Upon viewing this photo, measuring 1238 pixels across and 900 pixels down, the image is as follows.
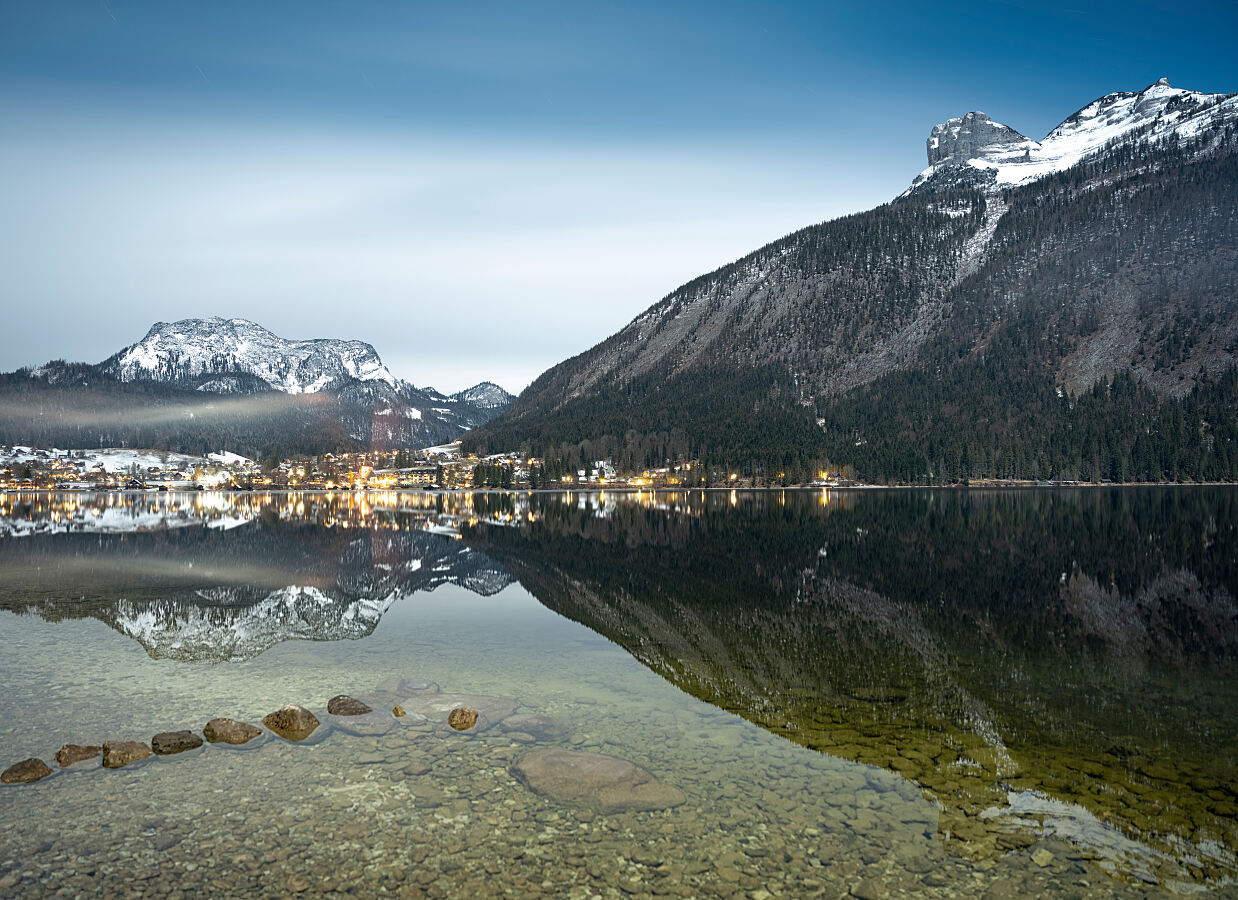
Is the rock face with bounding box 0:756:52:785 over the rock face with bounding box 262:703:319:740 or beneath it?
over

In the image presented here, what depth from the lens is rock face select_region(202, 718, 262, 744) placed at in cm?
1670

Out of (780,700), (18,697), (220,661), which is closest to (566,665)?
(780,700)

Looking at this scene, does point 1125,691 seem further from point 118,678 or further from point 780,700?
point 118,678

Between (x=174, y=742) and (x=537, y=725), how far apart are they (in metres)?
7.87

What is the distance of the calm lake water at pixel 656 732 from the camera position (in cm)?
1145

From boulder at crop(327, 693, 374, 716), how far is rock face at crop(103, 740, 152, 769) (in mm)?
4035

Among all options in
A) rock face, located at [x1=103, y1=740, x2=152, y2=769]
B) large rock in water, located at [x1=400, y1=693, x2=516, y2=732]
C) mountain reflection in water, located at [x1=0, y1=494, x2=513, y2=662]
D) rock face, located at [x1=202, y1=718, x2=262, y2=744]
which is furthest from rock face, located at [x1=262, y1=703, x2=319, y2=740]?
mountain reflection in water, located at [x1=0, y1=494, x2=513, y2=662]

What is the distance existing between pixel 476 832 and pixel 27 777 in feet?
30.3

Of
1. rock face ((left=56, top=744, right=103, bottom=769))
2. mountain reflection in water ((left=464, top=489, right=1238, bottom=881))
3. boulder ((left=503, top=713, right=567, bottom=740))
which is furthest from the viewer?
boulder ((left=503, top=713, right=567, bottom=740))

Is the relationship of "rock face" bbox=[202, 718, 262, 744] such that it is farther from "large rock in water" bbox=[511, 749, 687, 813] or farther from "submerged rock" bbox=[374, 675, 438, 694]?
"large rock in water" bbox=[511, 749, 687, 813]

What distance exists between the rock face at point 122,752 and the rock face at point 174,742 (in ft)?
0.67

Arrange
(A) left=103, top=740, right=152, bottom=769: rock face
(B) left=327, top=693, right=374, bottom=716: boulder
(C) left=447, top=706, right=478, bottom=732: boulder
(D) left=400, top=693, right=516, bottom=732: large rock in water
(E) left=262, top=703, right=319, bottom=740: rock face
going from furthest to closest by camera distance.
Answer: (B) left=327, top=693, right=374, bottom=716: boulder
(D) left=400, top=693, right=516, bottom=732: large rock in water
(C) left=447, top=706, right=478, bottom=732: boulder
(E) left=262, top=703, right=319, bottom=740: rock face
(A) left=103, top=740, right=152, bottom=769: rock face

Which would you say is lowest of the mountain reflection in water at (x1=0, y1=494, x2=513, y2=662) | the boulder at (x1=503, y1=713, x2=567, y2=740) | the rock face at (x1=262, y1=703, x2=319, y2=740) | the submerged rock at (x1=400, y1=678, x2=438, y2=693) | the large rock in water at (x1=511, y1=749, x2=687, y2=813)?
the mountain reflection in water at (x1=0, y1=494, x2=513, y2=662)

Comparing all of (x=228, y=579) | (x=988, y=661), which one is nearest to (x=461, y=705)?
(x=988, y=661)
